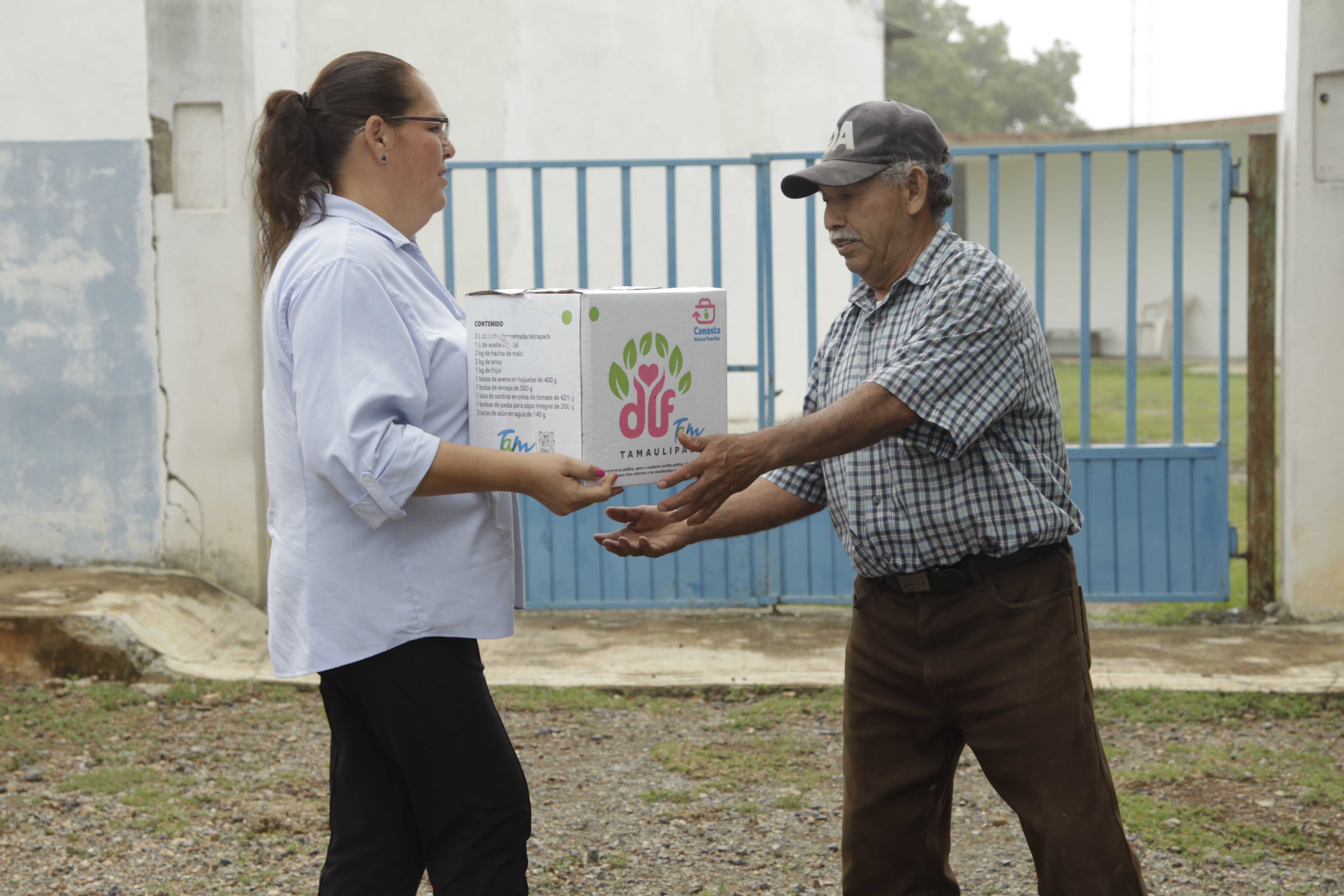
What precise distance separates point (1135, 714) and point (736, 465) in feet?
9.42

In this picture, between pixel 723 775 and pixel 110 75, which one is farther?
pixel 110 75

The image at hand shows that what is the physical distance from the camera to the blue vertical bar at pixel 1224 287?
554 cm

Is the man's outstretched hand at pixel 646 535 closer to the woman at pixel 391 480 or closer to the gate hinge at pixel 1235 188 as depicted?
the woman at pixel 391 480

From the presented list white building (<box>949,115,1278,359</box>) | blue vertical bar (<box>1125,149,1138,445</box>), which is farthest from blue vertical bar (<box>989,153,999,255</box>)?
white building (<box>949,115,1278,359</box>)

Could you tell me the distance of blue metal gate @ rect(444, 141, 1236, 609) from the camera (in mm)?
5641

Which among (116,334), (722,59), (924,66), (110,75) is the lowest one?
(116,334)

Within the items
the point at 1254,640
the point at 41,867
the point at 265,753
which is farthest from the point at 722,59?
the point at 41,867

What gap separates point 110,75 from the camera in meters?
5.62

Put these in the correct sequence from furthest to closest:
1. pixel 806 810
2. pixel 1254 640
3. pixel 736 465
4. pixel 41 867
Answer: pixel 1254 640 < pixel 806 810 < pixel 41 867 < pixel 736 465

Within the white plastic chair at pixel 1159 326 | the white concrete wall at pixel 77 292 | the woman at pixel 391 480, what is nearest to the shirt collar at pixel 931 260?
the woman at pixel 391 480

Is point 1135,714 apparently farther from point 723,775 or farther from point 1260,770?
point 723,775

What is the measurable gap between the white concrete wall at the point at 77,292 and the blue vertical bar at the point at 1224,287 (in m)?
4.52

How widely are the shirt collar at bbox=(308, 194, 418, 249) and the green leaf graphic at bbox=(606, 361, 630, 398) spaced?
1.32ft

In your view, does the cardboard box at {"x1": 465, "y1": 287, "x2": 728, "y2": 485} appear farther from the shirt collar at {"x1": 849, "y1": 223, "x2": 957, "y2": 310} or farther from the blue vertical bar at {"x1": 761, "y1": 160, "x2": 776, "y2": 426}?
the blue vertical bar at {"x1": 761, "y1": 160, "x2": 776, "y2": 426}
